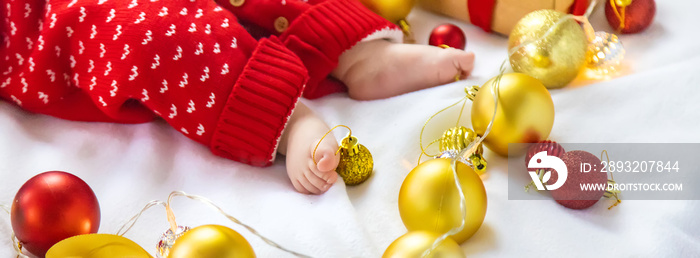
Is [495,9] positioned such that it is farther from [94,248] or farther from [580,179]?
[94,248]

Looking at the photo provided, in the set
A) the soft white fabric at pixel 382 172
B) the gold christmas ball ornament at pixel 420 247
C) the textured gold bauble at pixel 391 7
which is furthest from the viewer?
the textured gold bauble at pixel 391 7

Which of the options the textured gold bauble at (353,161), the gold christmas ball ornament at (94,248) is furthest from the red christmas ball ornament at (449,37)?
the gold christmas ball ornament at (94,248)

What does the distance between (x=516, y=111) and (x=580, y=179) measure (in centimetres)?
11

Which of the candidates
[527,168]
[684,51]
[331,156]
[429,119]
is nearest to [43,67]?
[331,156]

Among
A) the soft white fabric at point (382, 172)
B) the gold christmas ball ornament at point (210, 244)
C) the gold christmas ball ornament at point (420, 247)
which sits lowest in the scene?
the soft white fabric at point (382, 172)

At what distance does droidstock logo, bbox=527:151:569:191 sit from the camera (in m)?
0.74

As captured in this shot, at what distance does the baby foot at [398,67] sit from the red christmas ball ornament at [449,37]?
50 millimetres

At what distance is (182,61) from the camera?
0.88 meters

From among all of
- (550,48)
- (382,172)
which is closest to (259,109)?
(382,172)

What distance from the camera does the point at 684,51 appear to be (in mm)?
985

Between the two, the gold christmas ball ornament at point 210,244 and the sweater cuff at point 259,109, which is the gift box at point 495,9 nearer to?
the sweater cuff at point 259,109

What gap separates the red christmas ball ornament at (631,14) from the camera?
1018 mm

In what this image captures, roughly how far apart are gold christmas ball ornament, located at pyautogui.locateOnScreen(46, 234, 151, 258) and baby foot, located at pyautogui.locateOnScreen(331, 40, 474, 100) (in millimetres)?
449

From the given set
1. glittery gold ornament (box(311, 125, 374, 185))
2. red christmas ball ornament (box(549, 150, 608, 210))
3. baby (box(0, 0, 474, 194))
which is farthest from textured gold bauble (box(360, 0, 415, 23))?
red christmas ball ornament (box(549, 150, 608, 210))
